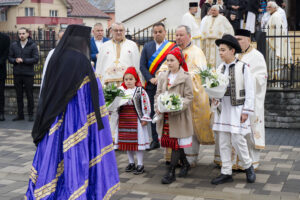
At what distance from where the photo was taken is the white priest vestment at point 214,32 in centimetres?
1303

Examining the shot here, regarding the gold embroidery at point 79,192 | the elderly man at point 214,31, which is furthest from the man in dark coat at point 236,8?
the gold embroidery at point 79,192

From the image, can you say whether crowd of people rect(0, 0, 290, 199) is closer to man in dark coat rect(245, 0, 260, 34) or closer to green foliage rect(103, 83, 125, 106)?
green foliage rect(103, 83, 125, 106)

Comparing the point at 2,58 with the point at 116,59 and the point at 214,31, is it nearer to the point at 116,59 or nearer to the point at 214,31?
the point at 116,59

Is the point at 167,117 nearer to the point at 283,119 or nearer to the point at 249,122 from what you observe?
the point at 249,122

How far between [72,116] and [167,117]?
2040mm

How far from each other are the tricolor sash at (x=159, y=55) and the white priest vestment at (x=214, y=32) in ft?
15.6

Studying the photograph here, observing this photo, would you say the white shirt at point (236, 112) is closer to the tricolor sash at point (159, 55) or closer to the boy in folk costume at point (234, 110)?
the boy in folk costume at point (234, 110)

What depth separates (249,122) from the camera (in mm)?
6535

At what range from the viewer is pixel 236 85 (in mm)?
6406

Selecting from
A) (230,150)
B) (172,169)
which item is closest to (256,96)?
(230,150)

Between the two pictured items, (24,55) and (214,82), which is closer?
(214,82)

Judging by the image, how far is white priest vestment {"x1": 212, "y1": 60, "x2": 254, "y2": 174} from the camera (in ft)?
20.9

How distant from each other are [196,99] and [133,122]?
1.01 metres

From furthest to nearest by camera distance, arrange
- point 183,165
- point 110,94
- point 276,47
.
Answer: point 276,47 < point 183,165 < point 110,94
